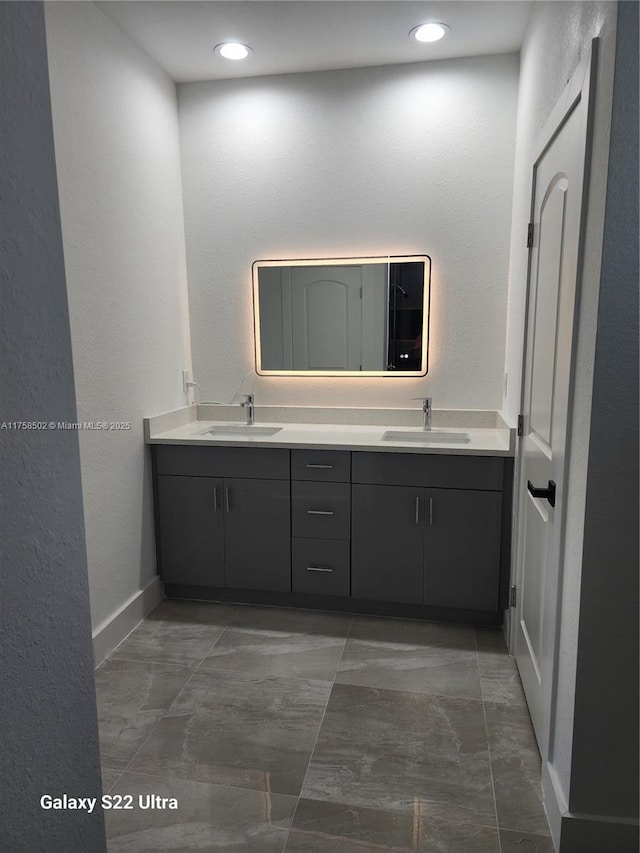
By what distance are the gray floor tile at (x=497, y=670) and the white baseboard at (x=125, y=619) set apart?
1612mm

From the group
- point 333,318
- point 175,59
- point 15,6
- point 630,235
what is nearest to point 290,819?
point 630,235

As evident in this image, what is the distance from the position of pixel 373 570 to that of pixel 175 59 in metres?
2.77

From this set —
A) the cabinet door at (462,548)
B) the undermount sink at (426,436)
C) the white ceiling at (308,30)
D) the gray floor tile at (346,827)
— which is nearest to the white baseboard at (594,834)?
the gray floor tile at (346,827)

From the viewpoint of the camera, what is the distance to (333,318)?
3225 millimetres

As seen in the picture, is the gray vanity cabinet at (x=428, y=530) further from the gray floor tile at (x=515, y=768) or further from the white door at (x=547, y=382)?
the gray floor tile at (x=515, y=768)

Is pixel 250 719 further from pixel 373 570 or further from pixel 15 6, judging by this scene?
pixel 15 6

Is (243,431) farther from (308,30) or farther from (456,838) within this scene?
(456,838)

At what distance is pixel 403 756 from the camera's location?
193cm

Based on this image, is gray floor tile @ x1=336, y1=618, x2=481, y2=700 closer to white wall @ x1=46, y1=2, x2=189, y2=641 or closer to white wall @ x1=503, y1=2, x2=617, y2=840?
white wall @ x1=503, y1=2, x2=617, y2=840

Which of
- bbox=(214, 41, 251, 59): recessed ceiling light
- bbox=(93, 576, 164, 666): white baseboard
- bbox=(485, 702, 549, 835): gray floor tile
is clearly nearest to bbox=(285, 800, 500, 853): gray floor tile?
bbox=(485, 702, 549, 835): gray floor tile

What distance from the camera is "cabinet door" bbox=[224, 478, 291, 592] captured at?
114 inches

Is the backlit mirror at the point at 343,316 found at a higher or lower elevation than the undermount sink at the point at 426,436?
higher

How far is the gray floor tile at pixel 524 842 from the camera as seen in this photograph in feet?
5.13

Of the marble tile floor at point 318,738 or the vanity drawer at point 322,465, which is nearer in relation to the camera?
the marble tile floor at point 318,738
